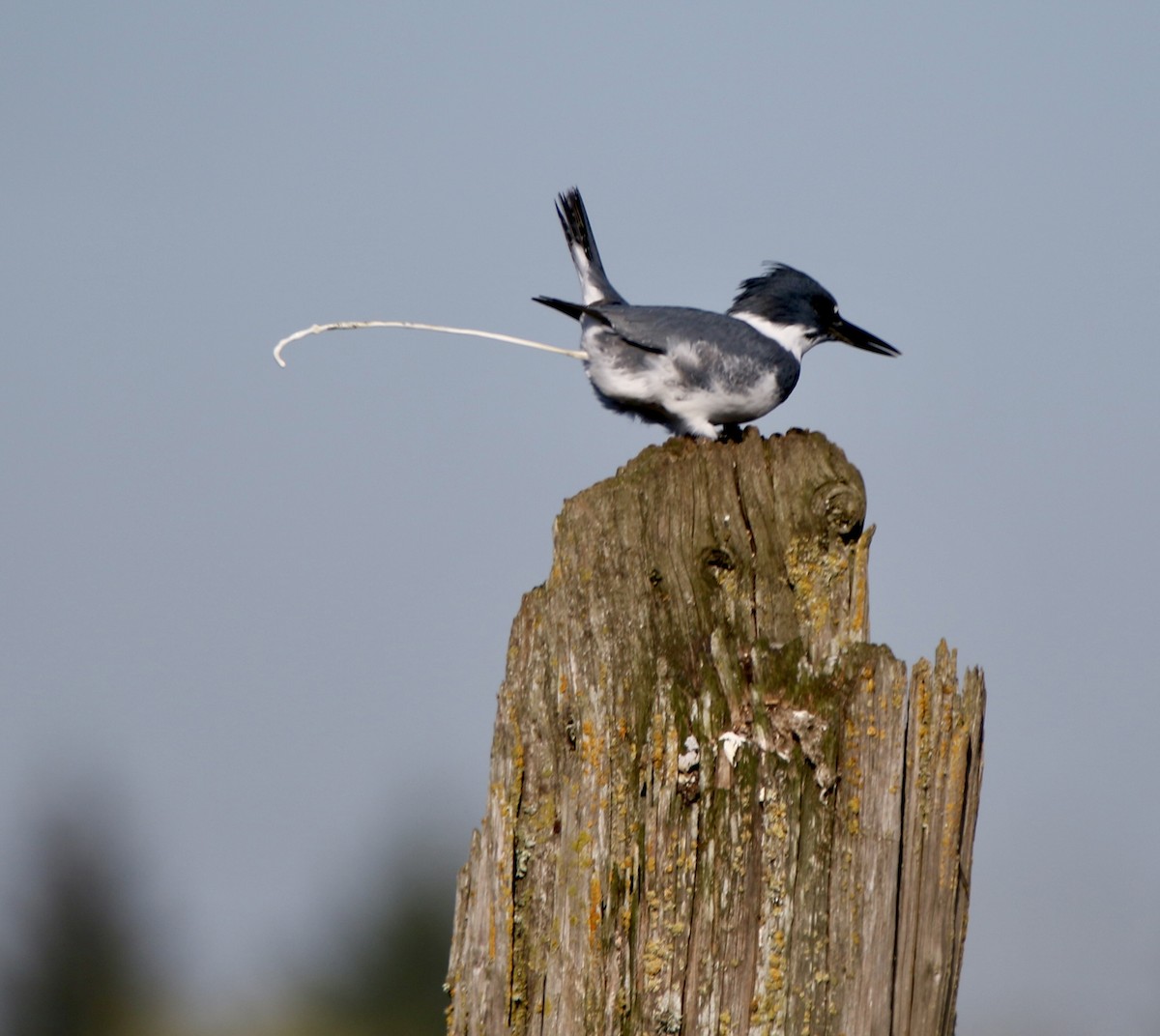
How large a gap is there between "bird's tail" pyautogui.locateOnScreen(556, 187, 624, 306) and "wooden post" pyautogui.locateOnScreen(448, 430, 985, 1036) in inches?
112

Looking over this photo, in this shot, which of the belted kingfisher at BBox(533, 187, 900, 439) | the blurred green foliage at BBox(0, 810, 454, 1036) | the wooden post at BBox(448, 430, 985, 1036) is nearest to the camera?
the wooden post at BBox(448, 430, 985, 1036)

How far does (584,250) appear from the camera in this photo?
6.95m

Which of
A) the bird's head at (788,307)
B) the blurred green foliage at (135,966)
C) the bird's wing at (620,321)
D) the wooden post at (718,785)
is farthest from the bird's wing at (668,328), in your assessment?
the blurred green foliage at (135,966)

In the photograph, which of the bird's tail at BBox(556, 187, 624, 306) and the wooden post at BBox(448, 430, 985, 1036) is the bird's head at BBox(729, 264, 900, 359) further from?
the wooden post at BBox(448, 430, 985, 1036)

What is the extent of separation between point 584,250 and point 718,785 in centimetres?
384

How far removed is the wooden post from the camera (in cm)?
351

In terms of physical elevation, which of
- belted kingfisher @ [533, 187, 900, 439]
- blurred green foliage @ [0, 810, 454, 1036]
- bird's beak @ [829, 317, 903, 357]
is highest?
bird's beak @ [829, 317, 903, 357]

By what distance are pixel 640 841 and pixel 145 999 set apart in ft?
116

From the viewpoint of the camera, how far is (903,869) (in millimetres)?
3580

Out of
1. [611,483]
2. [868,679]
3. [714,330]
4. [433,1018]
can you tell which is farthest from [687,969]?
[433,1018]

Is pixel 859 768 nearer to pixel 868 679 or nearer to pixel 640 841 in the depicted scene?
pixel 868 679

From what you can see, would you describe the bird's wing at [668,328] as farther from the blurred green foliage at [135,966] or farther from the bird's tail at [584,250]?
the blurred green foliage at [135,966]

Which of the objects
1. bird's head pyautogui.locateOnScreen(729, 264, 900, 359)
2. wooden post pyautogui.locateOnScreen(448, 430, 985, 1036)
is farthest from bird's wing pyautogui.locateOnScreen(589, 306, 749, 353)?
wooden post pyautogui.locateOnScreen(448, 430, 985, 1036)

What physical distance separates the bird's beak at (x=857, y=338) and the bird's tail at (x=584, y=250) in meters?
1.16
